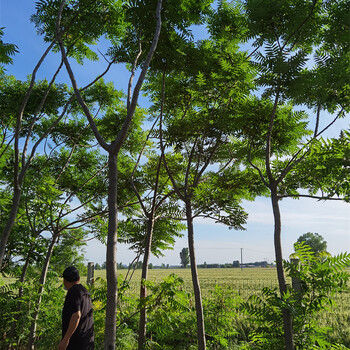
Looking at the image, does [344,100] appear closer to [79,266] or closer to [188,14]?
[188,14]

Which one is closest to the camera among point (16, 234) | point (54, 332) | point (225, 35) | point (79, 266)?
point (225, 35)

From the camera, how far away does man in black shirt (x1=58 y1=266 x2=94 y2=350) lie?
163 inches

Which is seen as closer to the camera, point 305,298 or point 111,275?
point 111,275

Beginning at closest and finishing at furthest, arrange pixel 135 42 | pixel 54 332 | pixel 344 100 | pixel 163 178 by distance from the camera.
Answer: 1. pixel 344 100
2. pixel 135 42
3. pixel 54 332
4. pixel 163 178

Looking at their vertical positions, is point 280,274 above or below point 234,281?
above

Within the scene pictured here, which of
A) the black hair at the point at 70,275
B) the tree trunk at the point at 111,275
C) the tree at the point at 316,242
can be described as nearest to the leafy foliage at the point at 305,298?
the tree trunk at the point at 111,275

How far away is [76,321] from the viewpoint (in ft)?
13.6

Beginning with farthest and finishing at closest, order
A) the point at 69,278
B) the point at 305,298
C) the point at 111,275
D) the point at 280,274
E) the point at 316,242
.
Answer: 1. the point at 316,242
2. the point at 280,274
3. the point at 305,298
4. the point at 69,278
5. the point at 111,275

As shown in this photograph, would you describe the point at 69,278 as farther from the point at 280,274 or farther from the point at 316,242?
the point at 316,242

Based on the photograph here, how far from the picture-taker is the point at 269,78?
16.3ft

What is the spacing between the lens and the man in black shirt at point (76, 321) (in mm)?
4129

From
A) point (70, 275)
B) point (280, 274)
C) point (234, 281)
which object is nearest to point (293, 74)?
point (280, 274)

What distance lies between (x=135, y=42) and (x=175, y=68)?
0.84 metres

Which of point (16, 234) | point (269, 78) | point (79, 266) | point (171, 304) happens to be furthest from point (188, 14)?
point (79, 266)
